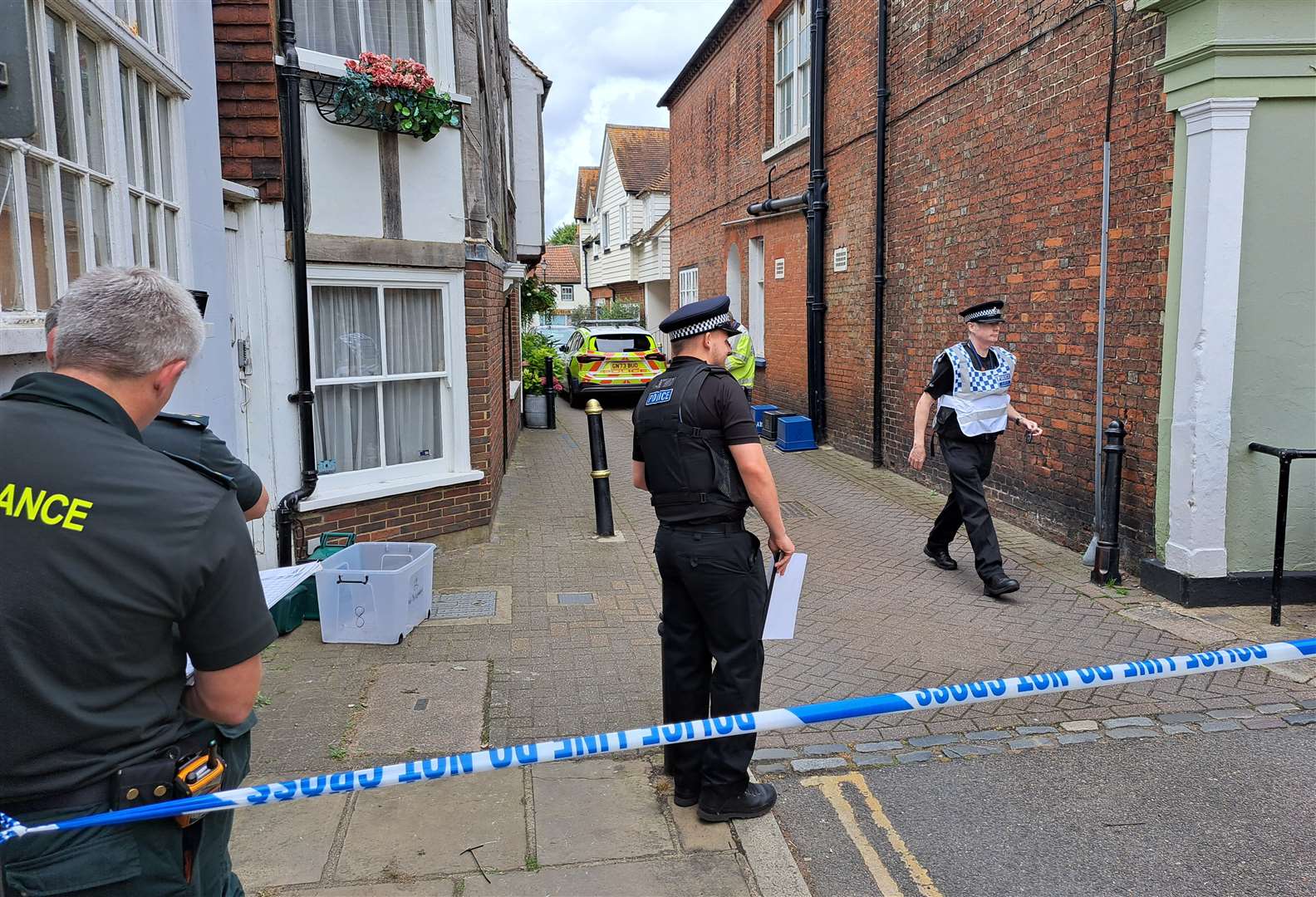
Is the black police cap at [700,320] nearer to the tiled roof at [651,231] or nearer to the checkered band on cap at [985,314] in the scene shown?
the checkered band on cap at [985,314]

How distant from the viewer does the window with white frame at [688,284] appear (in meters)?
21.2

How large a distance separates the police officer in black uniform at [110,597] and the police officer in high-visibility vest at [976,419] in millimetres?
5304

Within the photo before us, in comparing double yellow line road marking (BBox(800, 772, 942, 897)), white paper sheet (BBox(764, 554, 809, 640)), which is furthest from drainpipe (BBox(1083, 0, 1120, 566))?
white paper sheet (BBox(764, 554, 809, 640))

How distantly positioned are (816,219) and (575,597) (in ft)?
27.0

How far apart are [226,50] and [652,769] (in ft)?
17.5

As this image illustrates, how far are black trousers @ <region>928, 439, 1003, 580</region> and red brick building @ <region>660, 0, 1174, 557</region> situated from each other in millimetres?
1109

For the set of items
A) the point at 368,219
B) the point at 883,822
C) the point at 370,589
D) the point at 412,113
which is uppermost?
the point at 412,113

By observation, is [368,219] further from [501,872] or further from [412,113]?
[501,872]

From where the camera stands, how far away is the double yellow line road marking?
334 cm

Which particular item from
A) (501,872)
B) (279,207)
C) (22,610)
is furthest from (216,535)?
(279,207)

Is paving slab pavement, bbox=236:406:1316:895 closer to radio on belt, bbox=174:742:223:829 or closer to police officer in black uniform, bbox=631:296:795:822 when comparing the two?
police officer in black uniform, bbox=631:296:795:822

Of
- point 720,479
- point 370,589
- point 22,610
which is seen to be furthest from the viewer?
point 370,589

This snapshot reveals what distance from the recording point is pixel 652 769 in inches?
163

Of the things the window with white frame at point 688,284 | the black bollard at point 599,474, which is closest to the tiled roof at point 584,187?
the window with white frame at point 688,284
